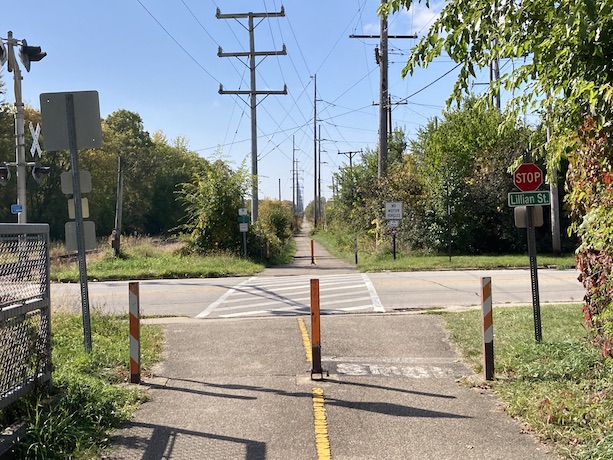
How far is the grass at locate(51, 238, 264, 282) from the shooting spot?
22.8 meters

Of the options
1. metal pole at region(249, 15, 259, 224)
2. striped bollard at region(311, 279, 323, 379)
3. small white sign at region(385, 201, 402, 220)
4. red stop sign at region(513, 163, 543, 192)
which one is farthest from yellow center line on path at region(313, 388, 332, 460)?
metal pole at region(249, 15, 259, 224)

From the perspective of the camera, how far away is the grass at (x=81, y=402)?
4.50m

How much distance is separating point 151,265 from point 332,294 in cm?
1277

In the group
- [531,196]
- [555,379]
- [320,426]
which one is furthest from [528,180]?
[320,426]

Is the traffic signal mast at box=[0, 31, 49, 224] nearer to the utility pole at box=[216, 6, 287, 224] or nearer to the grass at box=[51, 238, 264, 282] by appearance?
the grass at box=[51, 238, 264, 282]

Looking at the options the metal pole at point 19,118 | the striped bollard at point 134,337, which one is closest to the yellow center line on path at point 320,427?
the striped bollard at point 134,337

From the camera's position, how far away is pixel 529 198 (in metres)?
8.17

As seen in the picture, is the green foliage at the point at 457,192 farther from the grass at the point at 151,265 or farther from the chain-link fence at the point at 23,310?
the chain-link fence at the point at 23,310

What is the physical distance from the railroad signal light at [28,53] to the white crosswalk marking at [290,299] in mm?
9972

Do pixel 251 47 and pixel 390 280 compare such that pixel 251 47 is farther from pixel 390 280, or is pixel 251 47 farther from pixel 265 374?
pixel 265 374

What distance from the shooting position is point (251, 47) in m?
34.2

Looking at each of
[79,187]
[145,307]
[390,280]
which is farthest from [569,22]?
[390,280]

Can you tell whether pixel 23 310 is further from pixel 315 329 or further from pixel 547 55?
pixel 547 55

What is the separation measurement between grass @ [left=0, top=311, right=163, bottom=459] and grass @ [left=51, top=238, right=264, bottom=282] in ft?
47.5
